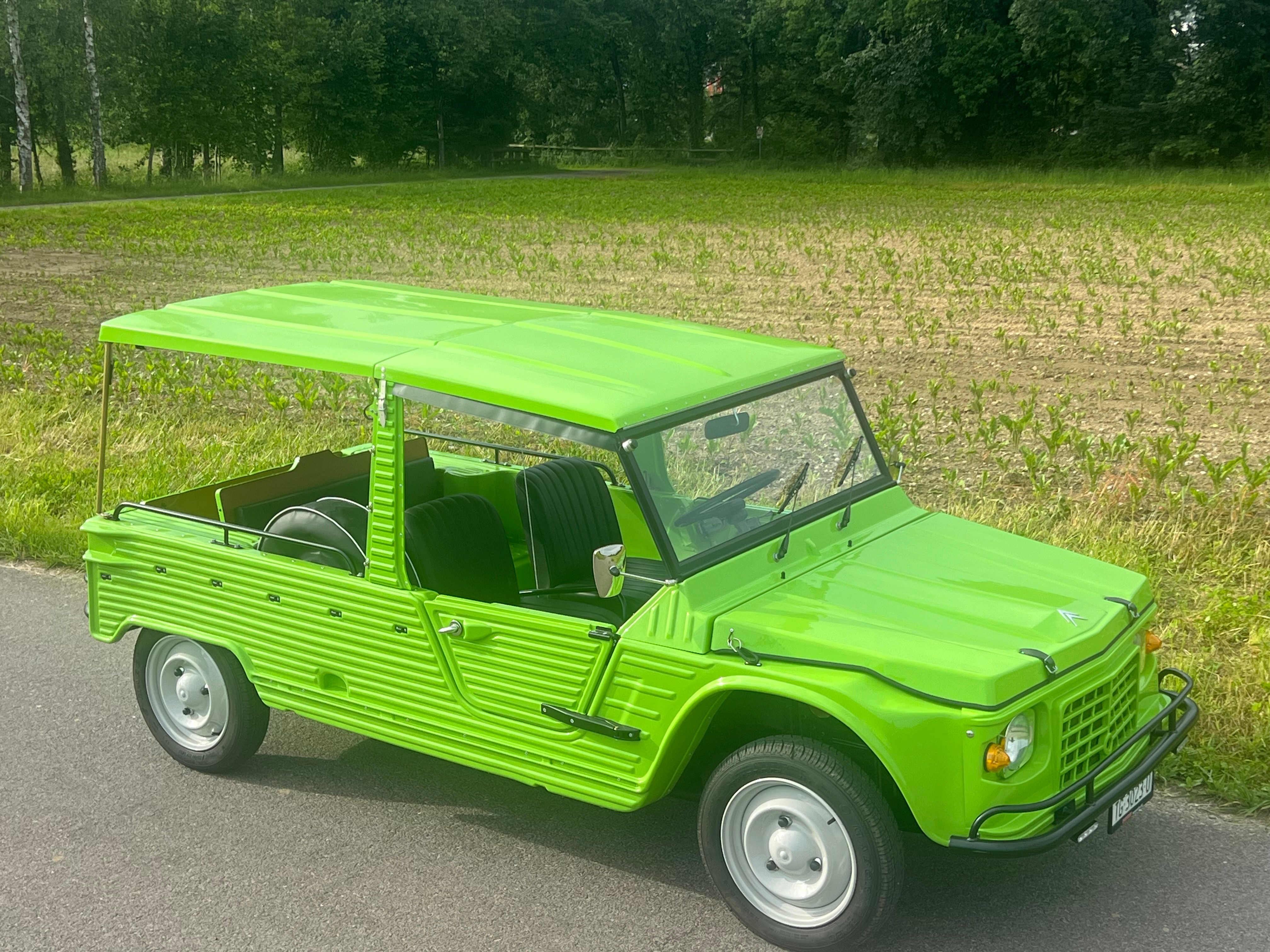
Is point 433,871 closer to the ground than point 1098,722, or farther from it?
closer to the ground

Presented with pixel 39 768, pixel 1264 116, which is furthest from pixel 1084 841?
pixel 1264 116

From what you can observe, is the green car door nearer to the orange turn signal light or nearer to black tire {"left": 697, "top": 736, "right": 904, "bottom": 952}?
black tire {"left": 697, "top": 736, "right": 904, "bottom": 952}

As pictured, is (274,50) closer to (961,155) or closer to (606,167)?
(606,167)

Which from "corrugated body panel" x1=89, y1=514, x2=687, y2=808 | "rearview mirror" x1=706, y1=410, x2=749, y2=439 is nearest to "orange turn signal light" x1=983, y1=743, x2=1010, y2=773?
"corrugated body panel" x1=89, y1=514, x2=687, y2=808

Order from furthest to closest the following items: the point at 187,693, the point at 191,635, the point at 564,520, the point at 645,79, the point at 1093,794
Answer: the point at 645,79
the point at 187,693
the point at 564,520
the point at 191,635
the point at 1093,794

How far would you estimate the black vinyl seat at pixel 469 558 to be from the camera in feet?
15.8

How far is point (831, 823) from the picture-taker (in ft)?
12.8

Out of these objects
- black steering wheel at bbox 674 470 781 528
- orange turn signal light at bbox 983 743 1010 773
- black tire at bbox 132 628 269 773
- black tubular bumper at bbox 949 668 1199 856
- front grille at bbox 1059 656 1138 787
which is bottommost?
black tire at bbox 132 628 269 773

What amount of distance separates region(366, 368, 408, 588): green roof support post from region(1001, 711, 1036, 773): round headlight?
2.16 m

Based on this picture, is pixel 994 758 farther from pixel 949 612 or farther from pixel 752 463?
pixel 752 463

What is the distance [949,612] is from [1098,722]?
0.59m

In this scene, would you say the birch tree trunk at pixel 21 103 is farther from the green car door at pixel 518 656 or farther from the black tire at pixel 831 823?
the black tire at pixel 831 823

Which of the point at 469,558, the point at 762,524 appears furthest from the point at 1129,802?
the point at 469,558

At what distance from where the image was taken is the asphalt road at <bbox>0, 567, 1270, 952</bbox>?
4.16 metres
